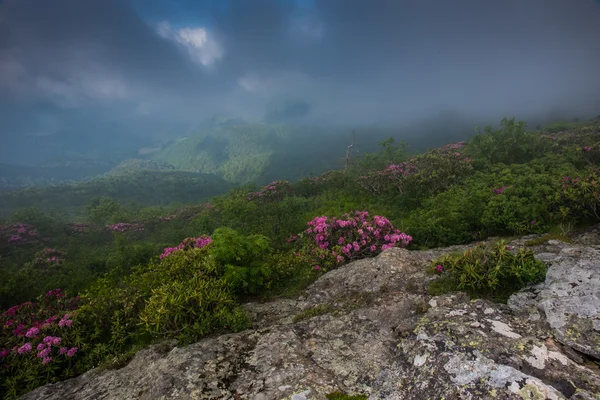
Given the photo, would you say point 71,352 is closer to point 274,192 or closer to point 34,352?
point 34,352

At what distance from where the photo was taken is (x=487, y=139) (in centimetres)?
2253

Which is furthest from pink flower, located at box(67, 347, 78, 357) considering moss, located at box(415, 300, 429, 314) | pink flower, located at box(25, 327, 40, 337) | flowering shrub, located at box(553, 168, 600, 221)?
flowering shrub, located at box(553, 168, 600, 221)

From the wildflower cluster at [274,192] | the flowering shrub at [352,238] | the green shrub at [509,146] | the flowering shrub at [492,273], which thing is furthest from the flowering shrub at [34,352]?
the green shrub at [509,146]

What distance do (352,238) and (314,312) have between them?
515 cm

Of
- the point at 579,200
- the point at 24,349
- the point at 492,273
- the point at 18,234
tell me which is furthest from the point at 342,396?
the point at 18,234

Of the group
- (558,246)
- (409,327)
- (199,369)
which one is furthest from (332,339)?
(558,246)

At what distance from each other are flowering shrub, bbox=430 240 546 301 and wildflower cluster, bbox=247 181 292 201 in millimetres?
21318

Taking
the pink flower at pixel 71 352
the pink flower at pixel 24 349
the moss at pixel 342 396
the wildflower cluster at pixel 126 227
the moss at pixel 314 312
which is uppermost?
the pink flower at pixel 24 349

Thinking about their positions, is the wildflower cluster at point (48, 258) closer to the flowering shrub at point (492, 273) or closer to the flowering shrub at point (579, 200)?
the flowering shrub at point (492, 273)

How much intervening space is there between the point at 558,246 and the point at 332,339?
717cm

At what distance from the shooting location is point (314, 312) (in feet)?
21.4

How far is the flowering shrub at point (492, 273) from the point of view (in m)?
5.53

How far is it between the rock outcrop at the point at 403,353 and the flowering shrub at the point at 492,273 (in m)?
0.26

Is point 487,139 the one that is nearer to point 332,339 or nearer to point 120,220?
point 332,339
